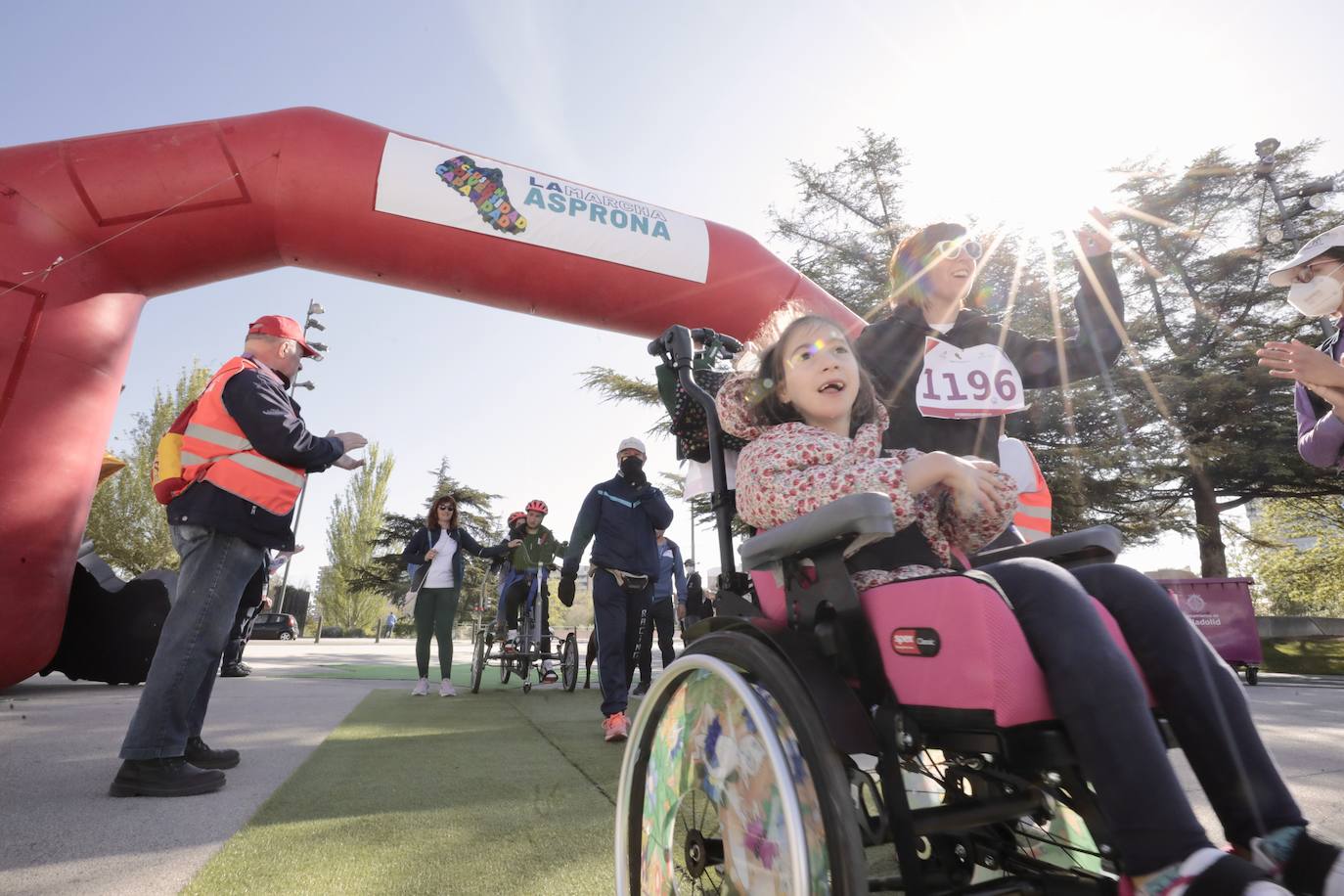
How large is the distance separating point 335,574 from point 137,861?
40.4 metres

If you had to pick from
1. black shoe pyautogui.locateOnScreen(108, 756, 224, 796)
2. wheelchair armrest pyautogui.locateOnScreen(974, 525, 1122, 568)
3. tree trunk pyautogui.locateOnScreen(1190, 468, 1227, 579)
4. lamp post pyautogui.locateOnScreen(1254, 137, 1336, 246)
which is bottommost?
black shoe pyautogui.locateOnScreen(108, 756, 224, 796)

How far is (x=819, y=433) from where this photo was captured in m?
1.53

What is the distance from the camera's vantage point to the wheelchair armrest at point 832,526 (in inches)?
41.6

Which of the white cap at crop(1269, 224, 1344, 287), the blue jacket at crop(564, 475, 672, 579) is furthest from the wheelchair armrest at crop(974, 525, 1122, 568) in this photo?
the blue jacket at crop(564, 475, 672, 579)

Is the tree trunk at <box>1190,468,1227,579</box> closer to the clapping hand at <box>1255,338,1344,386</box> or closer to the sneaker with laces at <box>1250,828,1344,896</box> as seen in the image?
the clapping hand at <box>1255,338,1344,386</box>

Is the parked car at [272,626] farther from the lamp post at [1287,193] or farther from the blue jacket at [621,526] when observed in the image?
the lamp post at [1287,193]

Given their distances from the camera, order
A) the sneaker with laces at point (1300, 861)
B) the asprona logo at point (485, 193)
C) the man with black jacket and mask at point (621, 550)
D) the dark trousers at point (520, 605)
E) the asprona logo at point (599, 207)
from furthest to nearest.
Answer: the dark trousers at point (520, 605), the asprona logo at point (599, 207), the asprona logo at point (485, 193), the man with black jacket and mask at point (621, 550), the sneaker with laces at point (1300, 861)

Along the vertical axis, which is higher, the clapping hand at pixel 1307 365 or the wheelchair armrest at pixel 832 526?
the clapping hand at pixel 1307 365

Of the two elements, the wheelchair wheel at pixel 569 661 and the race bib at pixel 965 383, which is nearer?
the race bib at pixel 965 383

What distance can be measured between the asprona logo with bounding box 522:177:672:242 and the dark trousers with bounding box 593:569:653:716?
2.71 metres

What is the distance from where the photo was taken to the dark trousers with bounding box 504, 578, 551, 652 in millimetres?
7547

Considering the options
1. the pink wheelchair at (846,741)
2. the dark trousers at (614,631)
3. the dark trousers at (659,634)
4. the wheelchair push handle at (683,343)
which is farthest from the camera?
the dark trousers at (659,634)

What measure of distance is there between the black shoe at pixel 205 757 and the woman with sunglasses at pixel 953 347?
310 centimetres

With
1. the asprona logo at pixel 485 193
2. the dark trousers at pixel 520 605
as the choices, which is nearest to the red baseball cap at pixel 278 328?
the asprona logo at pixel 485 193
